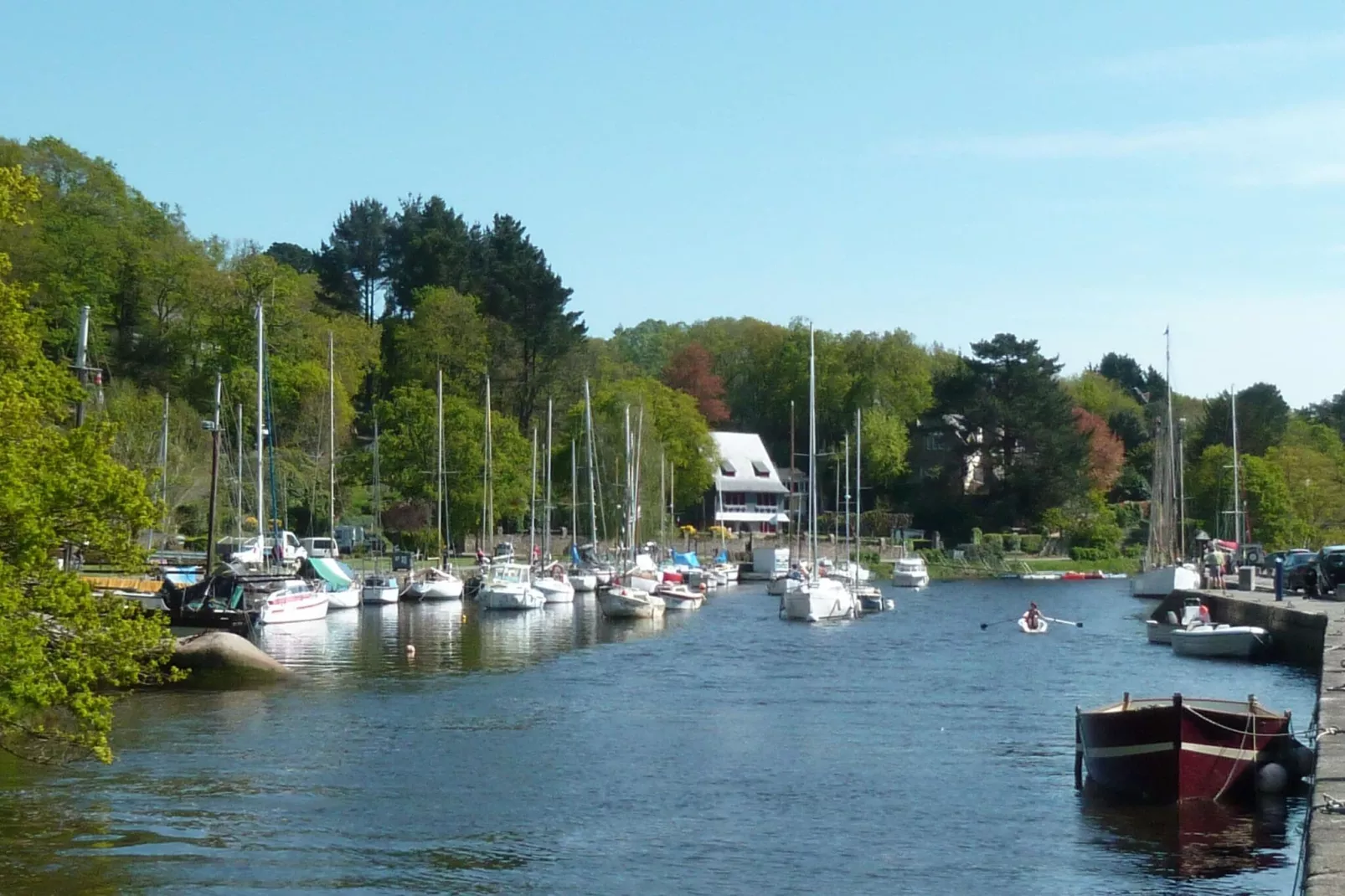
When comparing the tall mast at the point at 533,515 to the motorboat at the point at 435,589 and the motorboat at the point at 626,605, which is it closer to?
the motorboat at the point at 435,589

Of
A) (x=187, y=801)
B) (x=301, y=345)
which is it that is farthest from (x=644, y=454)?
(x=187, y=801)

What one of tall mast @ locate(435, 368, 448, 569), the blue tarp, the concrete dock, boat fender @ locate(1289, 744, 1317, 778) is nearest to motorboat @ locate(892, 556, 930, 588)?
the blue tarp

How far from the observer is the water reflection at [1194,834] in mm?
21531

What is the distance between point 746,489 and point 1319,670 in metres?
97.7

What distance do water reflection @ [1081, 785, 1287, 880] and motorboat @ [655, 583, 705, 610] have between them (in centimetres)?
5234

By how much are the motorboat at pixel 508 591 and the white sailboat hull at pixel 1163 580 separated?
29.8 meters

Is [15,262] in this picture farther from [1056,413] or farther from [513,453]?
[1056,413]

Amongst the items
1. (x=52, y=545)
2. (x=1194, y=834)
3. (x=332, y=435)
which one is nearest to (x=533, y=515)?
(x=332, y=435)

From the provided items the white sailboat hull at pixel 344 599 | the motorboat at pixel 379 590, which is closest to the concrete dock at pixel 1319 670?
the motorboat at pixel 379 590

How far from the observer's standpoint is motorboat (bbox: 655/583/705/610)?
255 feet

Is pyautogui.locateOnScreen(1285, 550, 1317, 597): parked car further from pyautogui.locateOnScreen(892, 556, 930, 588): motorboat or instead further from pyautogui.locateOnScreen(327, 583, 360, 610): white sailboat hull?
pyautogui.locateOnScreen(327, 583, 360, 610): white sailboat hull

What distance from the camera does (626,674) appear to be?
152 feet

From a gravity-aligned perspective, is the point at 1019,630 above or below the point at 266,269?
below

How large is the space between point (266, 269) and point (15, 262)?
15.8 meters
